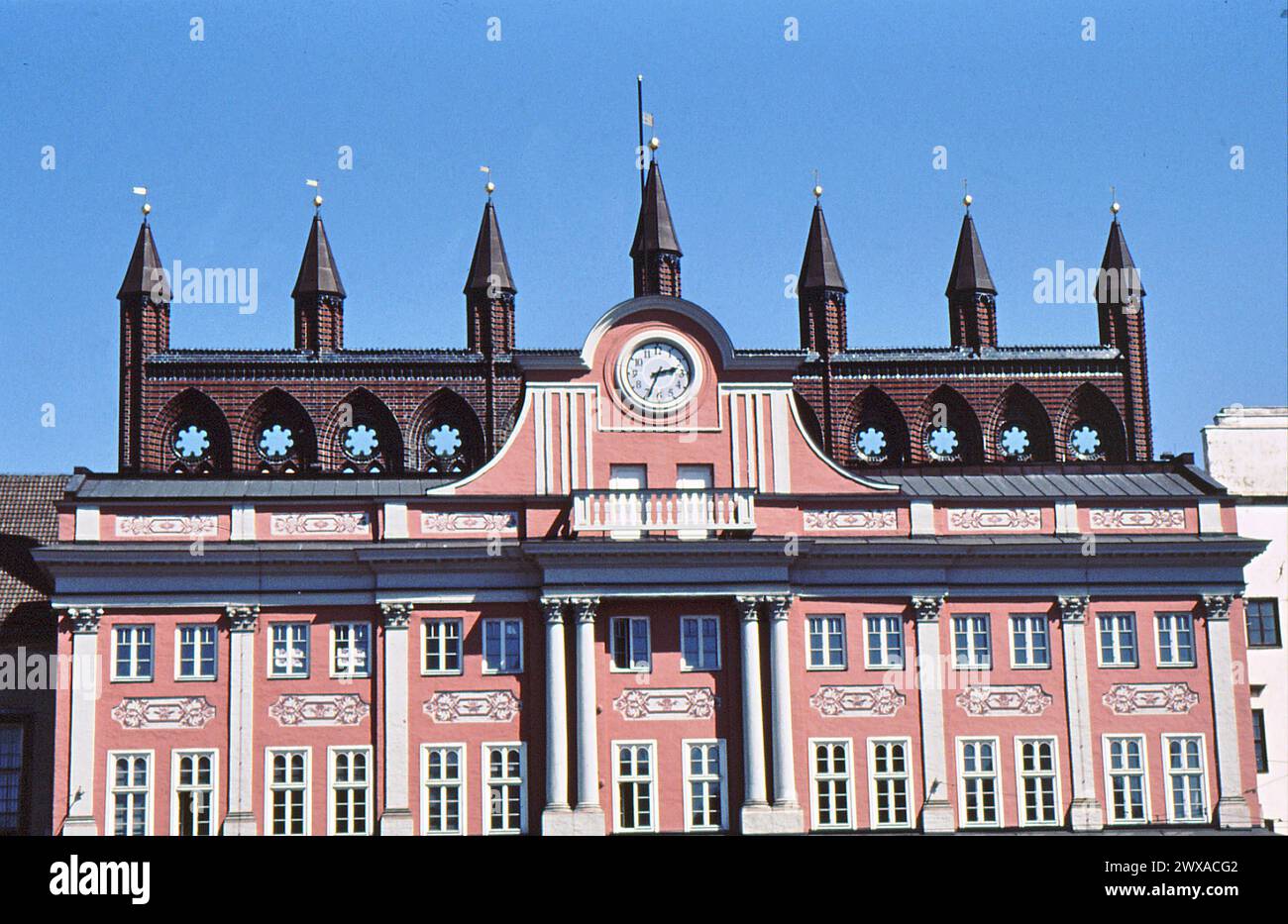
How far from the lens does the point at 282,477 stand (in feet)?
155

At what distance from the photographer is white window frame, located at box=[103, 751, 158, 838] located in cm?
4225

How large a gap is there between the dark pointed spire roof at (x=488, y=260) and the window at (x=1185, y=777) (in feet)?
120

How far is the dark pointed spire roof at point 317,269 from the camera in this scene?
2837 inches

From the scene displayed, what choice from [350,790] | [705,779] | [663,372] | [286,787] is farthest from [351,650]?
[663,372]

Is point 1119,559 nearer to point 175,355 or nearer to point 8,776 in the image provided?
point 8,776

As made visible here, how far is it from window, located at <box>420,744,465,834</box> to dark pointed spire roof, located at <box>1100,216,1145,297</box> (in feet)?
134

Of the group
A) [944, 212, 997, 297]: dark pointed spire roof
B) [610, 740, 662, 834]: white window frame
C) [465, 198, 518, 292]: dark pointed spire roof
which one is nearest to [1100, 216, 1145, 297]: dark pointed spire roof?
[944, 212, 997, 297]: dark pointed spire roof

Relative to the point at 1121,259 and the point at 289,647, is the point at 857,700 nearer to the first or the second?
the point at 289,647

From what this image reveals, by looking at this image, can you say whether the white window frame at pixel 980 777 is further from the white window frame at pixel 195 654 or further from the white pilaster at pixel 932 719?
the white window frame at pixel 195 654

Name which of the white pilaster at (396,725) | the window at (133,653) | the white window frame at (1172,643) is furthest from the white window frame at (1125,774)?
the window at (133,653)

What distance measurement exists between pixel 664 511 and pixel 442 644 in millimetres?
5933
